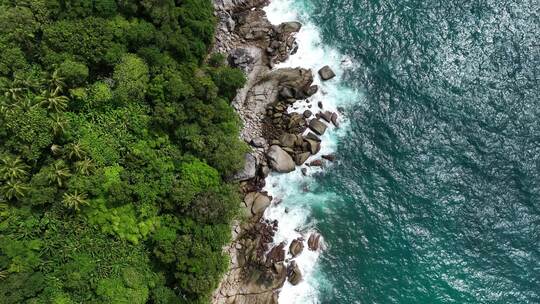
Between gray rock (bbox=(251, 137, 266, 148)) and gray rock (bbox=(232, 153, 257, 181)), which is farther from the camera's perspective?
gray rock (bbox=(251, 137, 266, 148))

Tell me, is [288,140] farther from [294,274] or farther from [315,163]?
[294,274]

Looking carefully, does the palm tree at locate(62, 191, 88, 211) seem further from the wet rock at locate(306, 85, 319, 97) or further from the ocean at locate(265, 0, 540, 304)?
the wet rock at locate(306, 85, 319, 97)

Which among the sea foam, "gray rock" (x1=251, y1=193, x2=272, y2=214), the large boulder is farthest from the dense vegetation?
the sea foam

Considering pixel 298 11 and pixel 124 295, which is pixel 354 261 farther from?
pixel 298 11

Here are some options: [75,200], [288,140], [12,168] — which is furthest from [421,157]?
[12,168]

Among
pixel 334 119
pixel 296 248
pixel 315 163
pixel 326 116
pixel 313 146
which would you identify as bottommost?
pixel 296 248
